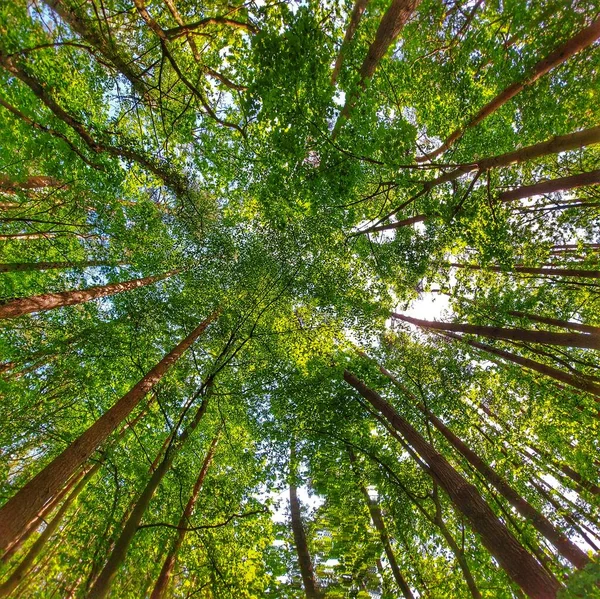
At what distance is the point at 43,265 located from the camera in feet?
26.2

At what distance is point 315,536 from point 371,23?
15395mm

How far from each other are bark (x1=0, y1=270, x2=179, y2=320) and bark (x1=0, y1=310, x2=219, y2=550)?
297 cm

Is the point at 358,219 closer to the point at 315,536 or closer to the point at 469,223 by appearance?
the point at 469,223

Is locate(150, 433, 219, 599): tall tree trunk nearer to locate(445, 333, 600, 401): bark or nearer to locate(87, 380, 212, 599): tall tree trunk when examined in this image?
locate(87, 380, 212, 599): tall tree trunk

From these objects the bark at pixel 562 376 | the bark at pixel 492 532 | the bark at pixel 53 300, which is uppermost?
the bark at pixel 53 300

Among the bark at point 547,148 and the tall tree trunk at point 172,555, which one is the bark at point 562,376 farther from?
the tall tree trunk at point 172,555

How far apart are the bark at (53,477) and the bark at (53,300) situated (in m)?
2.97

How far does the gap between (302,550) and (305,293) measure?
29.6 ft

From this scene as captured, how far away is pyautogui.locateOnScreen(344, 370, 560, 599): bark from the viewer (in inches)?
132

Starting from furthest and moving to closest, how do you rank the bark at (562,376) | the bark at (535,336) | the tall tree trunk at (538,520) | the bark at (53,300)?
the bark at (562,376)
the bark at (53,300)
the tall tree trunk at (538,520)
the bark at (535,336)

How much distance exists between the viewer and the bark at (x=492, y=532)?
336 cm

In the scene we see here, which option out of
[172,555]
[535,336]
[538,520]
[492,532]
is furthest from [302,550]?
[535,336]

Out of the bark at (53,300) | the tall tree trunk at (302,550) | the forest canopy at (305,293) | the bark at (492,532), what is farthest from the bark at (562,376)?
the bark at (53,300)

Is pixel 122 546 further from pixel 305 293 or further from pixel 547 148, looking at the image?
pixel 547 148
